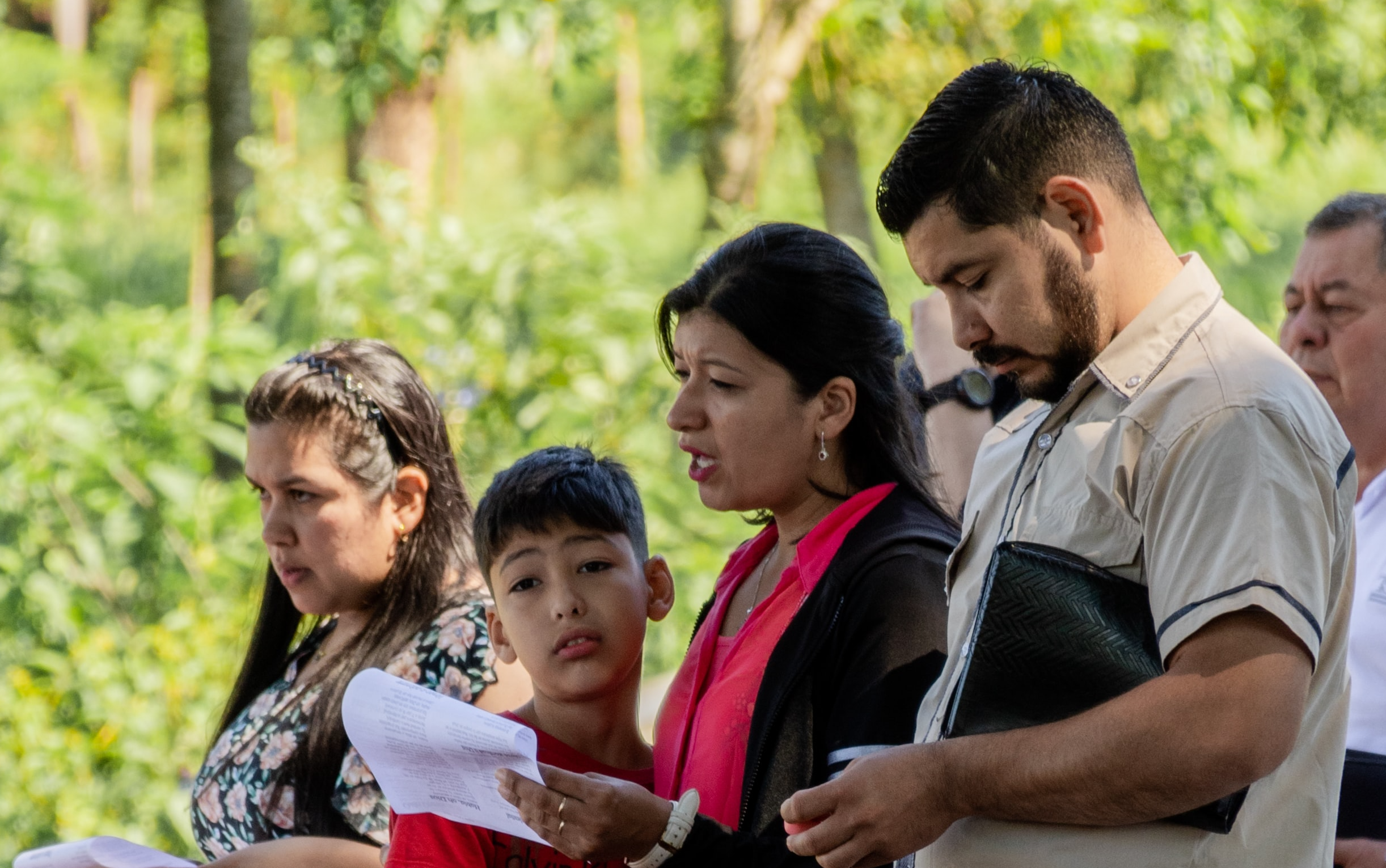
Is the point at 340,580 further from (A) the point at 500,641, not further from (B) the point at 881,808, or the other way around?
(B) the point at 881,808

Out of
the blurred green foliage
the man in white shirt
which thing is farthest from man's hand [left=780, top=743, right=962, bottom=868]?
the blurred green foliage

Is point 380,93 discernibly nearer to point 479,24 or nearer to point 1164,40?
point 479,24

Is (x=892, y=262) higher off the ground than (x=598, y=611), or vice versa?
(x=892, y=262)

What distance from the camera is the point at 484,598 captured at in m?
2.32

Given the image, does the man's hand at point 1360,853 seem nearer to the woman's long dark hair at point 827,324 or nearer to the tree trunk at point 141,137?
the woman's long dark hair at point 827,324

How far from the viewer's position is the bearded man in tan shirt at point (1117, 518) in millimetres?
→ 1229

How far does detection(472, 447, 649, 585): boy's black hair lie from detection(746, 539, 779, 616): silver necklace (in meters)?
0.17

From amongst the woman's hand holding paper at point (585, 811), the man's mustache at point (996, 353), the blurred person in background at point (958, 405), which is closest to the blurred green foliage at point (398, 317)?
the blurred person in background at point (958, 405)

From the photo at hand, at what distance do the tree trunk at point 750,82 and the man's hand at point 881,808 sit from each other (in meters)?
4.74

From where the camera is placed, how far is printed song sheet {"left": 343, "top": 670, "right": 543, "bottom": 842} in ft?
4.99

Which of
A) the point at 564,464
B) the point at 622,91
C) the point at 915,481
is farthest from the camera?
the point at 622,91

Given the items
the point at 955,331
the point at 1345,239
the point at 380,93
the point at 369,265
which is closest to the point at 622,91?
the point at 380,93

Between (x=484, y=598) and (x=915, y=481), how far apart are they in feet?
2.71

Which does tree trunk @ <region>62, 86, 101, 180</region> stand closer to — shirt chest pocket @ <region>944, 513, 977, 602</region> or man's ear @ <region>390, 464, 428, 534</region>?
man's ear @ <region>390, 464, 428, 534</region>
